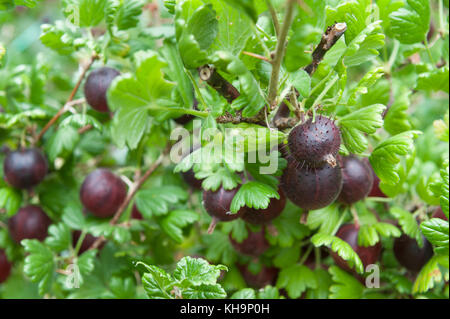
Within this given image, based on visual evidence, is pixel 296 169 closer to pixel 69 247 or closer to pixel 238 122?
pixel 238 122

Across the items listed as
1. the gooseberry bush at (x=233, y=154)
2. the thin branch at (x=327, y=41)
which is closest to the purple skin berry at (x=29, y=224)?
the gooseberry bush at (x=233, y=154)

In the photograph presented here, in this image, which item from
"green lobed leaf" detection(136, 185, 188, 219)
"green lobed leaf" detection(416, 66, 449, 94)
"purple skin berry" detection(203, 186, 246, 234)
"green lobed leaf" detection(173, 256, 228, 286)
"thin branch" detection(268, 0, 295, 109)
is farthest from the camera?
"green lobed leaf" detection(136, 185, 188, 219)

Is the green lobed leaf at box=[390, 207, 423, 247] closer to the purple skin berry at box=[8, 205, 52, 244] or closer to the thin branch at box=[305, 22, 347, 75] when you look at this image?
the thin branch at box=[305, 22, 347, 75]

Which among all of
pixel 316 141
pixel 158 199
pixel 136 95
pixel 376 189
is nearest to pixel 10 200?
pixel 158 199

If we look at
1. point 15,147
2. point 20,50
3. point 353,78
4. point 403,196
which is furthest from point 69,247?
point 353,78

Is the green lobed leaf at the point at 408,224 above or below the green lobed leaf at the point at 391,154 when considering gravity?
below

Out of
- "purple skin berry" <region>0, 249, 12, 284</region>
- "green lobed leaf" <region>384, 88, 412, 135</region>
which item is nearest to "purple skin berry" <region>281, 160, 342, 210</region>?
"green lobed leaf" <region>384, 88, 412, 135</region>

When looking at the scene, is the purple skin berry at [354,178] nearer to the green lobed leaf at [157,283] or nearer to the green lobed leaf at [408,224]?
the green lobed leaf at [408,224]
